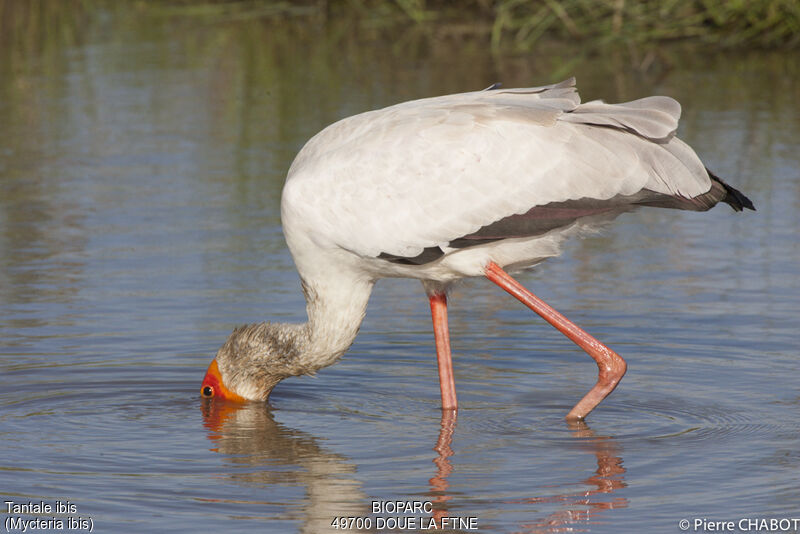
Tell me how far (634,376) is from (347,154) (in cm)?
196

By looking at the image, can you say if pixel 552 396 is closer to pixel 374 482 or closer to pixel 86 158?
pixel 374 482

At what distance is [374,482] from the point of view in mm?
5605

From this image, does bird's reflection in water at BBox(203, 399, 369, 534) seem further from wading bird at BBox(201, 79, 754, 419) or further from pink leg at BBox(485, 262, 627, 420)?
pink leg at BBox(485, 262, 627, 420)

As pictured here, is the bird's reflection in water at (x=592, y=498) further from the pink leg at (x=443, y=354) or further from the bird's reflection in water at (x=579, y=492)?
the pink leg at (x=443, y=354)

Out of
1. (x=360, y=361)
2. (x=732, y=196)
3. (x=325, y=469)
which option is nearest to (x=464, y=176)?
(x=732, y=196)

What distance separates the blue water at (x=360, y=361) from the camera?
5477 mm

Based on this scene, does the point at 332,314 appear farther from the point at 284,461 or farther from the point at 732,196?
the point at 732,196

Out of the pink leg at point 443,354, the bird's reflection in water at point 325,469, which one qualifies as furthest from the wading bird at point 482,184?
the bird's reflection in water at point 325,469

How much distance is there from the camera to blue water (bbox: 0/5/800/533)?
18.0 ft

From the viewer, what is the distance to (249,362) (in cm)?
691

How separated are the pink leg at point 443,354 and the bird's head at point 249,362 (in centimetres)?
72

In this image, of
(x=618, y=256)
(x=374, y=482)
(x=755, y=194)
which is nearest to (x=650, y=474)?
(x=374, y=482)

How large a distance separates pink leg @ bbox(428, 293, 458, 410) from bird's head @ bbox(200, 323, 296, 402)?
28.2 inches

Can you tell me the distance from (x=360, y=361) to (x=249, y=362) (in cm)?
82
